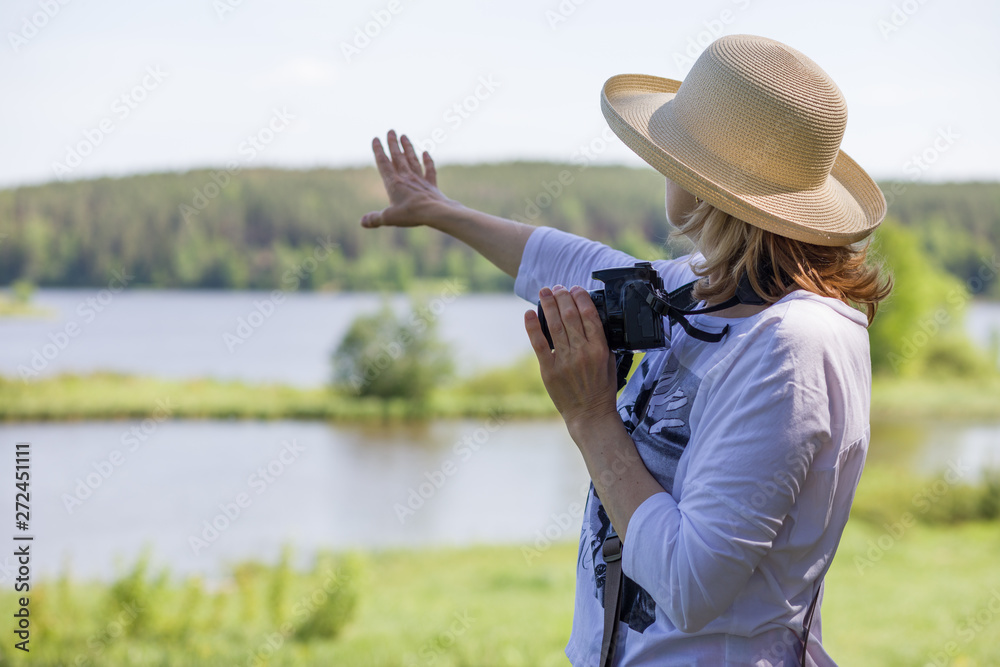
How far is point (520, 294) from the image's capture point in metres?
1.75

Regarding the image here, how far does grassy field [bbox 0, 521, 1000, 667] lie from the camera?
4.27 meters

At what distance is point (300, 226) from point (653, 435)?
40.0 meters

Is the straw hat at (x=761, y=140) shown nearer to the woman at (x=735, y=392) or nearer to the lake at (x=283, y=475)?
the woman at (x=735, y=392)

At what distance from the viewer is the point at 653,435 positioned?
113 centimetres

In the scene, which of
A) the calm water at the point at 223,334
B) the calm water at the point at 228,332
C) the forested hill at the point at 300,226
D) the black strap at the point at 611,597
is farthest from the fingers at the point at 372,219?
the forested hill at the point at 300,226

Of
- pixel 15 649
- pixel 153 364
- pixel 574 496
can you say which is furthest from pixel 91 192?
pixel 15 649

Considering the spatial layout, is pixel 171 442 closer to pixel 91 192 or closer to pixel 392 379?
pixel 392 379

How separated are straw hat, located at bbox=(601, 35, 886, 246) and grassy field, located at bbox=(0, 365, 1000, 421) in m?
20.6

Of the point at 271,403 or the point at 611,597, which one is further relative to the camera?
the point at 271,403

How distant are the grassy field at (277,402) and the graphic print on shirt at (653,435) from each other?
20464 mm

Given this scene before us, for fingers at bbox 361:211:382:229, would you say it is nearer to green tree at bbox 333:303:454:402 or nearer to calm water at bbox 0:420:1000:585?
calm water at bbox 0:420:1000:585

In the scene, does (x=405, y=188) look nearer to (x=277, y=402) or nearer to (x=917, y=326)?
(x=277, y=402)

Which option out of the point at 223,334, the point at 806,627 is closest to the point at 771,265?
the point at 806,627

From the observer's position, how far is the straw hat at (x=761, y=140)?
106 cm
